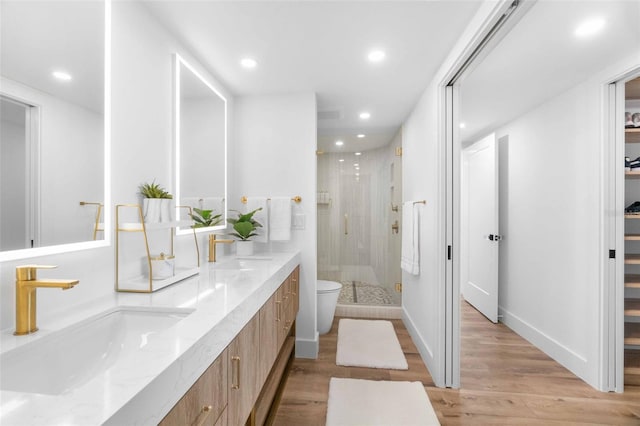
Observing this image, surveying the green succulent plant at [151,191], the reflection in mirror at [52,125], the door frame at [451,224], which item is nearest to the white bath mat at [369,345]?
the door frame at [451,224]

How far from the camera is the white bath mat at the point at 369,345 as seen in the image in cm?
235

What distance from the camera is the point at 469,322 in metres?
3.21

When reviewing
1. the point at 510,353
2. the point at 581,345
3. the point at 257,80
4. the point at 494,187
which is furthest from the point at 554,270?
the point at 257,80

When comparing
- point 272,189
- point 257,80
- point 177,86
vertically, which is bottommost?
point 272,189

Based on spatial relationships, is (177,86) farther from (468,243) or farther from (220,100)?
(468,243)

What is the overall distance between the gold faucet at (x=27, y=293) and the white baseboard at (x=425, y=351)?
219cm

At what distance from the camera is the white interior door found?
312 cm

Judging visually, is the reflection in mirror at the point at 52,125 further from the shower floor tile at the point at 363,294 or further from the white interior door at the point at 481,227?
the white interior door at the point at 481,227

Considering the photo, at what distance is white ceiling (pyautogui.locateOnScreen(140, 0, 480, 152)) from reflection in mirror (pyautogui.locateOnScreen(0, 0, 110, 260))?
52 cm

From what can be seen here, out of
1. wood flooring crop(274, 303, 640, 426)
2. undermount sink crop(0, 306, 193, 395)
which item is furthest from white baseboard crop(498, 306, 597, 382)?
undermount sink crop(0, 306, 193, 395)

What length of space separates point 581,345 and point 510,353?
53 cm

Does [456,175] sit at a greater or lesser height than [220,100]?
lesser

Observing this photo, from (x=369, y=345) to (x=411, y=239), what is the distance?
1042 millimetres

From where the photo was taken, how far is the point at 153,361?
2.16 feet
